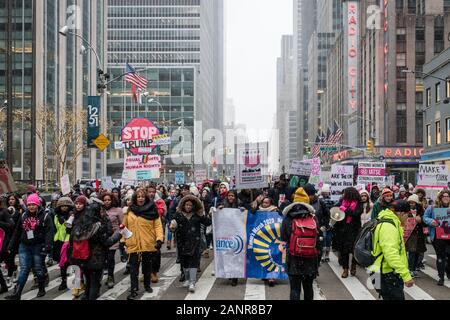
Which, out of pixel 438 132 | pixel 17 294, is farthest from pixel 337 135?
pixel 17 294

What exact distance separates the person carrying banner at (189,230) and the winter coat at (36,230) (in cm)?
217

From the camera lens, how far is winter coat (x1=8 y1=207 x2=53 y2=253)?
8.98m

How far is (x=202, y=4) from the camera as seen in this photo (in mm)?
134625

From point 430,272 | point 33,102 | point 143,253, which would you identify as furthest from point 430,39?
point 143,253

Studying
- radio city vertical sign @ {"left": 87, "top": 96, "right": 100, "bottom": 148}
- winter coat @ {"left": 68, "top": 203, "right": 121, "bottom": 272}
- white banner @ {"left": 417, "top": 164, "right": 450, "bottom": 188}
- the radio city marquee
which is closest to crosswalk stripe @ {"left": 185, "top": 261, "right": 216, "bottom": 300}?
winter coat @ {"left": 68, "top": 203, "right": 121, "bottom": 272}

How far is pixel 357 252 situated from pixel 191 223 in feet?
13.0

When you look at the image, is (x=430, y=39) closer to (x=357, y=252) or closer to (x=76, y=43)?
(x=76, y=43)

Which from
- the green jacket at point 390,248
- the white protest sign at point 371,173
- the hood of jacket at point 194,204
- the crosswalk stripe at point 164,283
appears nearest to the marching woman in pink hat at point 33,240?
the crosswalk stripe at point 164,283

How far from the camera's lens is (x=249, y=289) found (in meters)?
9.50

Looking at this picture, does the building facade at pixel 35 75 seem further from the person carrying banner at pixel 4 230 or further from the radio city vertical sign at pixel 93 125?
the person carrying banner at pixel 4 230

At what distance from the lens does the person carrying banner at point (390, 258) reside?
554 cm

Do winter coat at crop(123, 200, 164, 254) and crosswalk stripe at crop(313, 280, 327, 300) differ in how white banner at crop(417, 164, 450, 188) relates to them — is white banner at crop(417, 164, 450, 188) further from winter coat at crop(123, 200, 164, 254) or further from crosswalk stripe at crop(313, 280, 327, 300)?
winter coat at crop(123, 200, 164, 254)

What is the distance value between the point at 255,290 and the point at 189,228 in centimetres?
164
